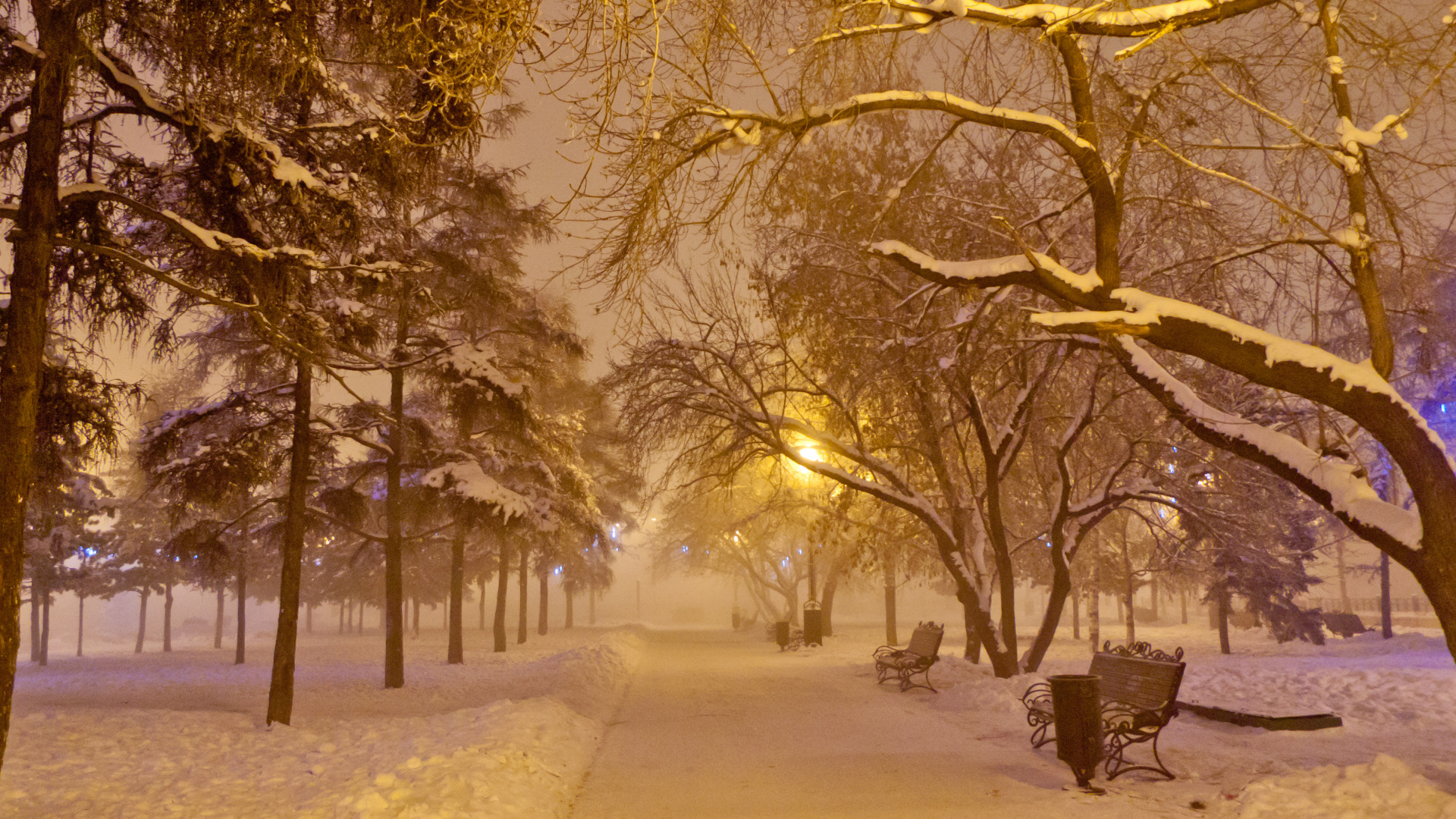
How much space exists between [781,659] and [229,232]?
60.1 ft

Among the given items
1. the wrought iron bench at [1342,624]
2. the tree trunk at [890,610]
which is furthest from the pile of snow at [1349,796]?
the wrought iron bench at [1342,624]

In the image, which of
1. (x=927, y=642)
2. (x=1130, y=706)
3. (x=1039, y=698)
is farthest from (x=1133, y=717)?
(x=927, y=642)

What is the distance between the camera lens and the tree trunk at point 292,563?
1154cm

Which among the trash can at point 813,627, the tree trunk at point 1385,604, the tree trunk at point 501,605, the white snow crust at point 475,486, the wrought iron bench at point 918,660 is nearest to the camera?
the wrought iron bench at point 918,660

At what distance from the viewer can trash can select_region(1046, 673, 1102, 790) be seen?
25.5 ft

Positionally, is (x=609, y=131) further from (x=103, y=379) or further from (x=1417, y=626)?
(x=1417, y=626)

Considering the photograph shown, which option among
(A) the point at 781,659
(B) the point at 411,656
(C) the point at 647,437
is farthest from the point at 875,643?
(C) the point at 647,437

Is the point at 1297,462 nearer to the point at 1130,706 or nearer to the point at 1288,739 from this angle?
the point at 1130,706

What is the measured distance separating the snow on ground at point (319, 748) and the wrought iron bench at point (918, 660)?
4964 millimetres

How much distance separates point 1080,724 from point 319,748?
7.94 m

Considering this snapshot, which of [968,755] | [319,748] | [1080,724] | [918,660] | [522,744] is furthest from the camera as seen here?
[918,660]

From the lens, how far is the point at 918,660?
1509 cm

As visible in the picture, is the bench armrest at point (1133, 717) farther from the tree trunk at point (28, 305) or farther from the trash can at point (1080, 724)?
the tree trunk at point (28, 305)

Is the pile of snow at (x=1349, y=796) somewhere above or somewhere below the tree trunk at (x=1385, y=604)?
above
